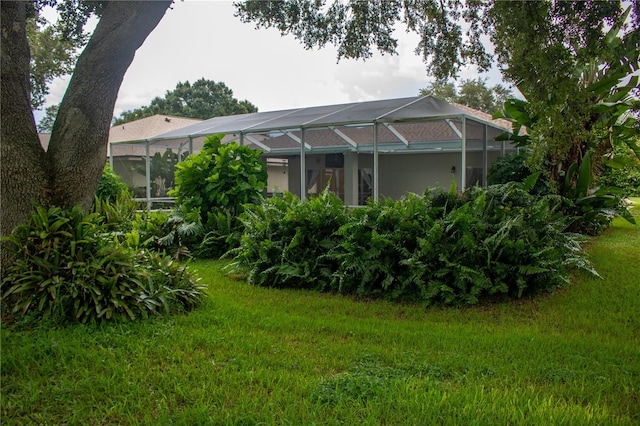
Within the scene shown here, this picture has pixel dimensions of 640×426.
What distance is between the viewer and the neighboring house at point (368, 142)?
9.88 metres

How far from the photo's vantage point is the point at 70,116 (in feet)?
15.9

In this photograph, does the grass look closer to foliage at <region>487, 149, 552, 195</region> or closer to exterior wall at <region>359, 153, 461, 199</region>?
foliage at <region>487, 149, 552, 195</region>

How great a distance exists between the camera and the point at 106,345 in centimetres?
388

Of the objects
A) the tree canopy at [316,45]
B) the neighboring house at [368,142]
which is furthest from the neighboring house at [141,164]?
the tree canopy at [316,45]

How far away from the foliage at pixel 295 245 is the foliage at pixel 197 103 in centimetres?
3416

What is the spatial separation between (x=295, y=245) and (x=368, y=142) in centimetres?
669

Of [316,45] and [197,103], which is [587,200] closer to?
[316,45]

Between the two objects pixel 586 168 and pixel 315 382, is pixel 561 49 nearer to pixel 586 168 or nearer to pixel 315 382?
pixel 315 382

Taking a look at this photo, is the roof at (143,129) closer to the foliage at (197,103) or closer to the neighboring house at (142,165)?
the neighboring house at (142,165)

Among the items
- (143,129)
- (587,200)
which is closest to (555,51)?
(587,200)

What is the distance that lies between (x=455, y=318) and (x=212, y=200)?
554cm

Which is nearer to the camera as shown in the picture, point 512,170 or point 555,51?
point 555,51

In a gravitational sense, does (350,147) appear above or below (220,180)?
above

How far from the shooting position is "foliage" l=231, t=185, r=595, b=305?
5.72m
